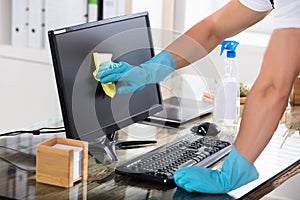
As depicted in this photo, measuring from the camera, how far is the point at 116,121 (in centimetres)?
213

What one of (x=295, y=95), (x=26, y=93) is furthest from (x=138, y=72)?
(x=26, y=93)

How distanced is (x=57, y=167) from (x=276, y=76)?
58 centimetres

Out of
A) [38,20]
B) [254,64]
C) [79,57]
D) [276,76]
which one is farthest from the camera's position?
[38,20]

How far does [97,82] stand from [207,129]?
48cm

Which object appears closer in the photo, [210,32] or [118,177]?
[118,177]

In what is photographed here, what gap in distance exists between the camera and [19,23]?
12.1ft

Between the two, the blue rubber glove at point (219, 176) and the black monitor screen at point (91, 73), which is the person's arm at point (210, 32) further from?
the blue rubber glove at point (219, 176)

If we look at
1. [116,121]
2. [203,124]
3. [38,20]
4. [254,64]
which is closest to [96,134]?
[116,121]

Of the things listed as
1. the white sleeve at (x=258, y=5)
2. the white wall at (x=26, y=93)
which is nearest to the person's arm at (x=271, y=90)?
the white sleeve at (x=258, y=5)

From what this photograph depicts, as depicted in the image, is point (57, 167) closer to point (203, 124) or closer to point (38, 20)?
point (203, 124)

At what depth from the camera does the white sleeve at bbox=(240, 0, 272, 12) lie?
7.07 feet

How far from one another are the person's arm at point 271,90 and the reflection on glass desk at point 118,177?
0.49ft

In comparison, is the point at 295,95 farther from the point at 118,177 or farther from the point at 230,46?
the point at 118,177

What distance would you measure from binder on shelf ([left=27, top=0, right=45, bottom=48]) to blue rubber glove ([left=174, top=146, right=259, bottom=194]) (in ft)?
6.43
